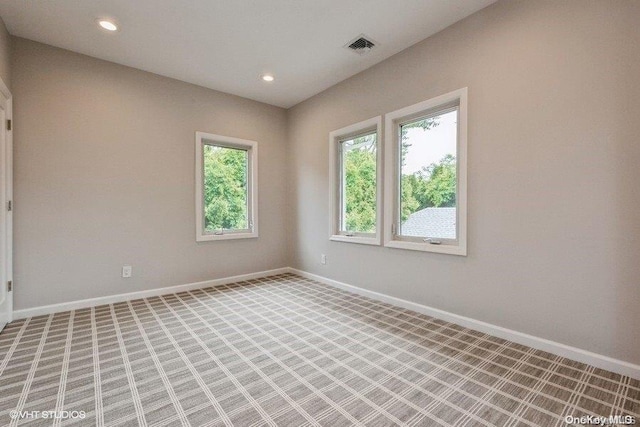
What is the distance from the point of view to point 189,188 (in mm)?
3785

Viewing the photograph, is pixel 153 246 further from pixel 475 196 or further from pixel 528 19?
pixel 528 19

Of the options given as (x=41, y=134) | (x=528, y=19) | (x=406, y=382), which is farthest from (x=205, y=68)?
(x=406, y=382)

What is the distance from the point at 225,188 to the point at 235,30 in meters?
2.12

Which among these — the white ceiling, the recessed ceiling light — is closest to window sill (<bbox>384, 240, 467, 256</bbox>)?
the white ceiling

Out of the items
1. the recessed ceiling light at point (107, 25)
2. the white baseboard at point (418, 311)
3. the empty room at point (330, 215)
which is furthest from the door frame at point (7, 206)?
the recessed ceiling light at point (107, 25)

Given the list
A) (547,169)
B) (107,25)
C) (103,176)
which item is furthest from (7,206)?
(547,169)

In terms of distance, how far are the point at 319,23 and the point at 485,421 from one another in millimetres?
3139

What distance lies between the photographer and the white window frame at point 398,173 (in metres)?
2.55

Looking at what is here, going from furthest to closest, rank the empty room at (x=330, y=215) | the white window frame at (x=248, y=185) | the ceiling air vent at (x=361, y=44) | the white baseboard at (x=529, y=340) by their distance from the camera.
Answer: the white window frame at (x=248, y=185), the ceiling air vent at (x=361, y=44), the white baseboard at (x=529, y=340), the empty room at (x=330, y=215)

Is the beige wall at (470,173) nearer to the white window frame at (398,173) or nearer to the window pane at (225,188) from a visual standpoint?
the white window frame at (398,173)

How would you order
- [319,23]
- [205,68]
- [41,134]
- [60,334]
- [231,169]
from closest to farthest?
1. [60,334]
2. [319,23]
3. [41,134]
4. [205,68]
5. [231,169]

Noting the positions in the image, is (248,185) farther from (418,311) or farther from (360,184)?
(418,311)

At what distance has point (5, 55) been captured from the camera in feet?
8.51

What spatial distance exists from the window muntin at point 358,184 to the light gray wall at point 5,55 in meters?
3.41
